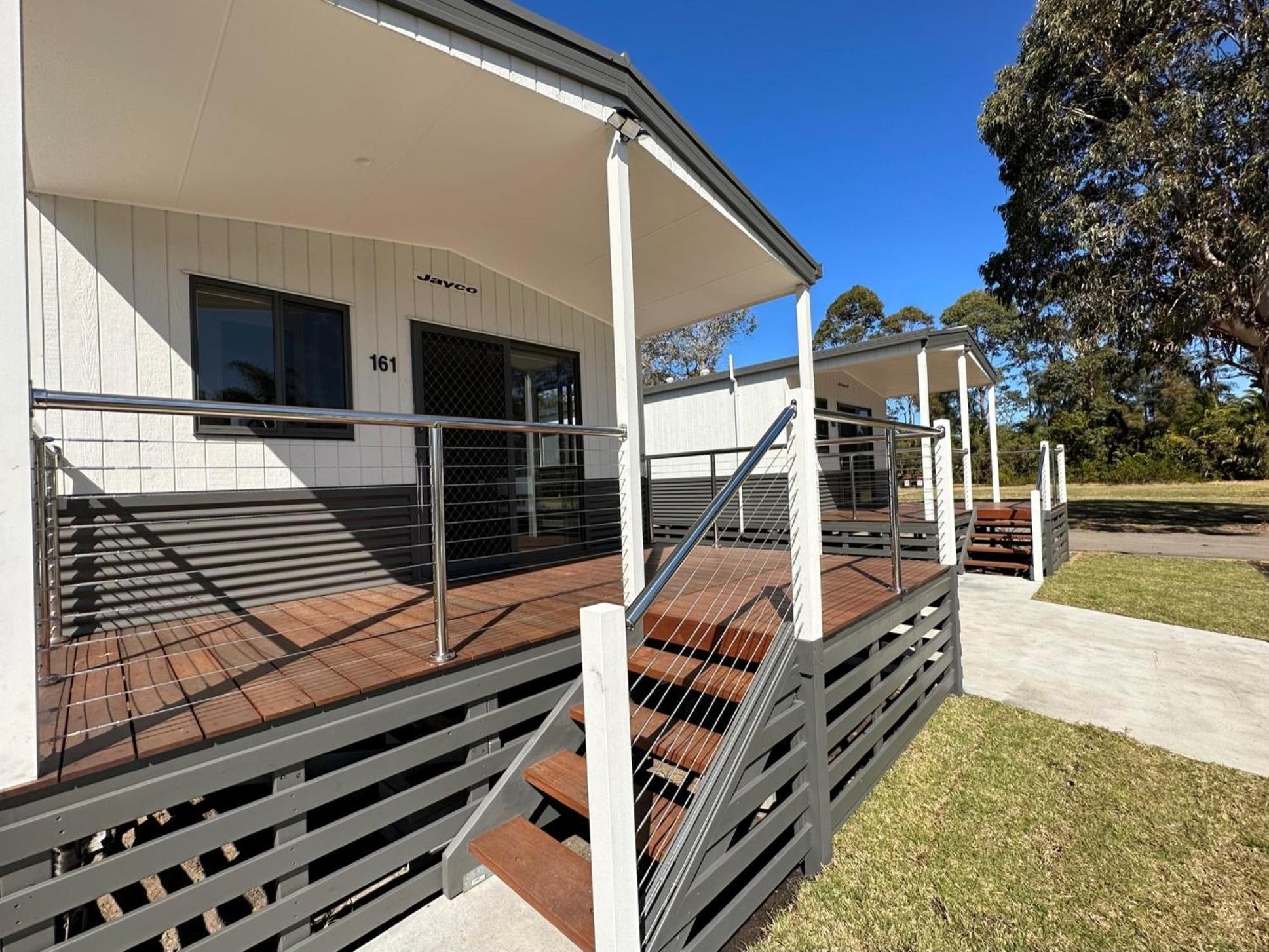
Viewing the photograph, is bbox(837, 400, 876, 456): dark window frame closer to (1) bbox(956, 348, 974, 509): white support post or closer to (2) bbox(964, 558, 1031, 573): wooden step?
(1) bbox(956, 348, 974, 509): white support post

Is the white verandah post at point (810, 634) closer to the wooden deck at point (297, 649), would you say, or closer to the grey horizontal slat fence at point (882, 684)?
the grey horizontal slat fence at point (882, 684)

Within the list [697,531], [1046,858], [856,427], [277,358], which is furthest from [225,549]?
[856,427]

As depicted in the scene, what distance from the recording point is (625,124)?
2.84 m

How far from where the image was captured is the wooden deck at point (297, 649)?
1.71 meters

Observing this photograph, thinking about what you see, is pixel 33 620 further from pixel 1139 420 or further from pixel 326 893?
pixel 1139 420

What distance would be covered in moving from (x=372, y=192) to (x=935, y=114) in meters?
15.8

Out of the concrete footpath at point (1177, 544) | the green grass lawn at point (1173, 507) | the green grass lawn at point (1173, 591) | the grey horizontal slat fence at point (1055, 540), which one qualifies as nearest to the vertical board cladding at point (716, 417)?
the grey horizontal slat fence at point (1055, 540)

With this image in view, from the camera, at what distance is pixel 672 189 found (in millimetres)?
3338

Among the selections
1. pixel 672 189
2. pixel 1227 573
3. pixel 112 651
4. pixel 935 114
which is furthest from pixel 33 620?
pixel 935 114

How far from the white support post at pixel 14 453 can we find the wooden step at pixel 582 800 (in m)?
1.49

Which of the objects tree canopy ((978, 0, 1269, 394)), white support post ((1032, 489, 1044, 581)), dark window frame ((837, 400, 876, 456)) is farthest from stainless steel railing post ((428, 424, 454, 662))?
tree canopy ((978, 0, 1269, 394))

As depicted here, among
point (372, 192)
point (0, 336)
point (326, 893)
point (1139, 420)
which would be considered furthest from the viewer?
point (1139, 420)

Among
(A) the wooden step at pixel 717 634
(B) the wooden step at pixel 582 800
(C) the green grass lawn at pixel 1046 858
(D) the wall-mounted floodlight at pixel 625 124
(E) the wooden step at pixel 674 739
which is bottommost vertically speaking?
(C) the green grass lawn at pixel 1046 858

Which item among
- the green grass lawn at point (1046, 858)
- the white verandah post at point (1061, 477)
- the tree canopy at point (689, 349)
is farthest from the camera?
the tree canopy at point (689, 349)
